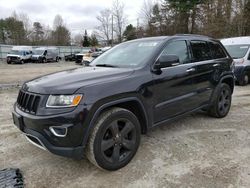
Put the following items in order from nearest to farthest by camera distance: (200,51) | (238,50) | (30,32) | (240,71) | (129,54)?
(129,54), (200,51), (240,71), (238,50), (30,32)

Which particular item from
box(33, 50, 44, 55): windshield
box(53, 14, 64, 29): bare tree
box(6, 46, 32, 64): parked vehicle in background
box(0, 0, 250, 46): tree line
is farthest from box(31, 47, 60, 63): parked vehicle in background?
box(53, 14, 64, 29): bare tree

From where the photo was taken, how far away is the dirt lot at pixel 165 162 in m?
2.91

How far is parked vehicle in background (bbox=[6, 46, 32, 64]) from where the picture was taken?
27.7m

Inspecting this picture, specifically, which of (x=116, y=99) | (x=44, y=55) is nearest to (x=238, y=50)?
(x=116, y=99)

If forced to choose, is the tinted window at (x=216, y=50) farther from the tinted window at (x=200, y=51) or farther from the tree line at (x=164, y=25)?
the tree line at (x=164, y=25)

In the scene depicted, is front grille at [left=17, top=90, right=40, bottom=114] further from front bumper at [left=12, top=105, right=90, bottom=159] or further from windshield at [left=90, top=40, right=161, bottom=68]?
windshield at [left=90, top=40, right=161, bottom=68]

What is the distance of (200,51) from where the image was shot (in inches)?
180

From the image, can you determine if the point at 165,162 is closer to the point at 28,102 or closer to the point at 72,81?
the point at 72,81

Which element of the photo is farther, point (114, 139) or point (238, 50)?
point (238, 50)

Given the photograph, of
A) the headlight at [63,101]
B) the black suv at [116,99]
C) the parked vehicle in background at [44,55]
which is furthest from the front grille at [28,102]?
the parked vehicle in background at [44,55]

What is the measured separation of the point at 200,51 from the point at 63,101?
116 inches

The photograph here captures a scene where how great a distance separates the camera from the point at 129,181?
2926 mm

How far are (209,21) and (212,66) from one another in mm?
26113

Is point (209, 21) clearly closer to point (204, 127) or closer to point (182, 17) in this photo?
point (182, 17)
